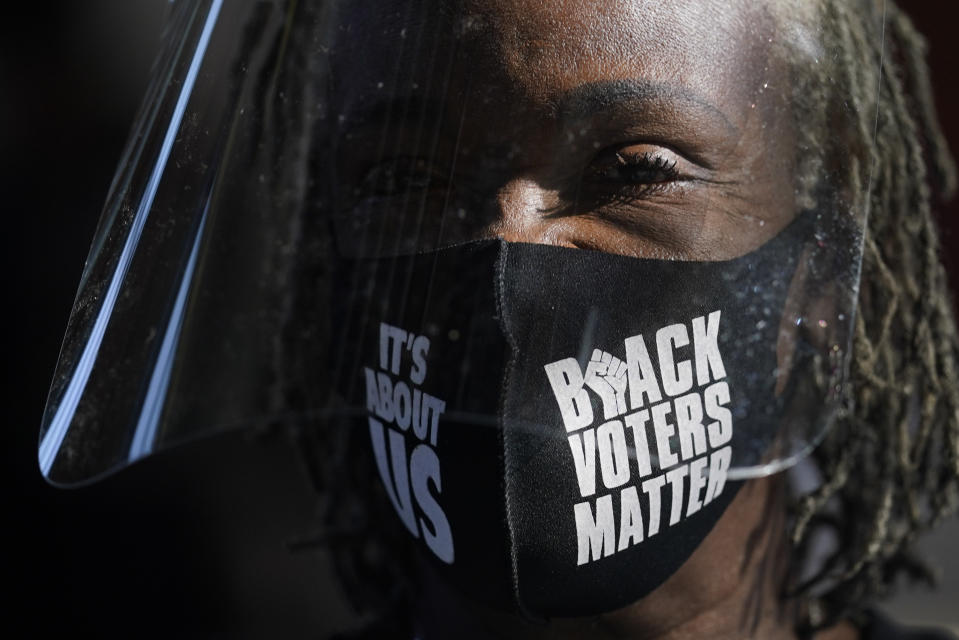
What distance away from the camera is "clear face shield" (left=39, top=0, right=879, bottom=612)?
1.32 metres

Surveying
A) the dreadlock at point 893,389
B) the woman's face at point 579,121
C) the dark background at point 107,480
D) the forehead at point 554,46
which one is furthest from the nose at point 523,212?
the dark background at point 107,480

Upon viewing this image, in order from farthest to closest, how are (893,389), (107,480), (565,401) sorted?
1. (107,480)
2. (893,389)
3. (565,401)

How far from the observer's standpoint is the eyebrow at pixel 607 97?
132 centimetres

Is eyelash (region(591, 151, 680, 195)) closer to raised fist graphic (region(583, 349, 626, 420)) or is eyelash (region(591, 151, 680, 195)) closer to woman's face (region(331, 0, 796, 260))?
woman's face (region(331, 0, 796, 260))

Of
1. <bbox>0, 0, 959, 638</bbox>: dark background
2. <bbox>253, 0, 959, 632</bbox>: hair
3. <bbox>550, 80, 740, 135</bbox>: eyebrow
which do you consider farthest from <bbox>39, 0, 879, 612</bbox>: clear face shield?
<bbox>0, 0, 959, 638</bbox>: dark background

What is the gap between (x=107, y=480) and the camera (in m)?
3.23

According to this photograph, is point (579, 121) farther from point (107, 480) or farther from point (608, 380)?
point (107, 480)

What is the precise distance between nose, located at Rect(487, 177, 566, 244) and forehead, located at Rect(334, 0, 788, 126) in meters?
0.11

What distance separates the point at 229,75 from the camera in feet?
4.76

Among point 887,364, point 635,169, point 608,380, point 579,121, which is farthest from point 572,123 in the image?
point 887,364

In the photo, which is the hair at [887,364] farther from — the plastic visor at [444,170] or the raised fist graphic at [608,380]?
the raised fist graphic at [608,380]

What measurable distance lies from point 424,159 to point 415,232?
0.33 ft

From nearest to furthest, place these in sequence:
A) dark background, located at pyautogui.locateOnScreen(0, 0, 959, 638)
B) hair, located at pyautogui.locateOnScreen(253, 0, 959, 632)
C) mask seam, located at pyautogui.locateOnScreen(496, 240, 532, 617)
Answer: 1. mask seam, located at pyautogui.locateOnScreen(496, 240, 532, 617)
2. hair, located at pyautogui.locateOnScreen(253, 0, 959, 632)
3. dark background, located at pyautogui.locateOnScreen(0, 0, 959, 638)

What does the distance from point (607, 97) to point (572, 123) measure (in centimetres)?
6
